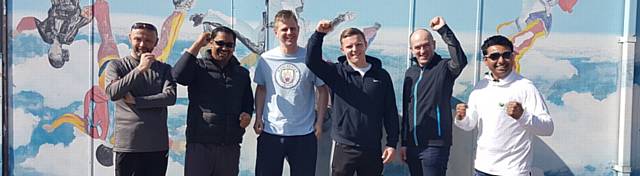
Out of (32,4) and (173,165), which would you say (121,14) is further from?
(173,165)

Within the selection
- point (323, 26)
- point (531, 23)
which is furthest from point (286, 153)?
Result: point (531, 23)

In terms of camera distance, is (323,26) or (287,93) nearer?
(323,26)

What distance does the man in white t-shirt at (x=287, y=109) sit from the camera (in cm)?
349

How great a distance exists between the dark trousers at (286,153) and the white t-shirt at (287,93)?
0.13 feet

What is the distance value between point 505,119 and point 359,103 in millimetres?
856

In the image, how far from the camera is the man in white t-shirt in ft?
11.5

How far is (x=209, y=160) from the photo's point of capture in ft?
11.1

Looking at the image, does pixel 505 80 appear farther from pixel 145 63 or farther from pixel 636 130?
pixel 145 63

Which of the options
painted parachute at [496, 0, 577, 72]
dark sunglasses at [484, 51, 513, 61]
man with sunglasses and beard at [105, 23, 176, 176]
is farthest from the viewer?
painted parachute at [496, 0, 577, 72]

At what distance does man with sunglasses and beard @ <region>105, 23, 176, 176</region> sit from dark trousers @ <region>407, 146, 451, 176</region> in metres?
1.54

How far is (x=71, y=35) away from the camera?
13.2 ft

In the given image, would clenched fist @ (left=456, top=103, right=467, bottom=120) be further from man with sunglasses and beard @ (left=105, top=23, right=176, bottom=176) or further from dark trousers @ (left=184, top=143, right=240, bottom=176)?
man with sunglasses and beard @ (left=105, top=23, right=176, bottom=176)

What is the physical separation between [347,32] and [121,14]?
167 centimetres

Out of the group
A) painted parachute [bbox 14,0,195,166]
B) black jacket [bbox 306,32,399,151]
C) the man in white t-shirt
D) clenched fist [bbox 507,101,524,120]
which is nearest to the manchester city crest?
the man in white t-shirt
